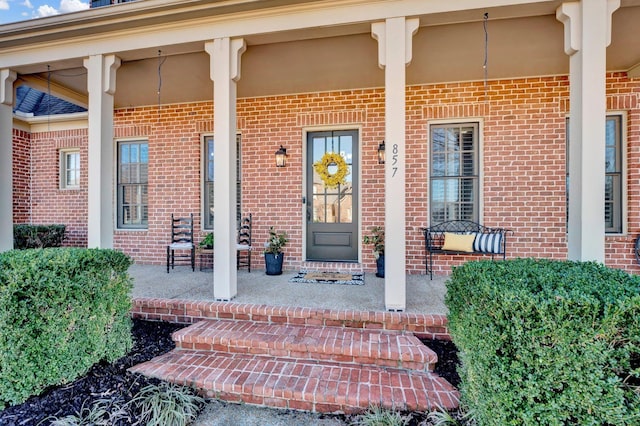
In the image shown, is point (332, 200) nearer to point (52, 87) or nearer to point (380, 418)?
point (380, 418)

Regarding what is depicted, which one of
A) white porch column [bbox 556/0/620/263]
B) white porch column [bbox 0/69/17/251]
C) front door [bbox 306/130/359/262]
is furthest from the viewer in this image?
front door [bbox 306/130/359/262]

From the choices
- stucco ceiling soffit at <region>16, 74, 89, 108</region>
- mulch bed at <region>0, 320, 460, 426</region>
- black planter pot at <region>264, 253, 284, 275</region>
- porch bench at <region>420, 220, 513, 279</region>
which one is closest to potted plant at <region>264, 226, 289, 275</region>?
black planter pot at <region>264, 253, 284, 275</region>

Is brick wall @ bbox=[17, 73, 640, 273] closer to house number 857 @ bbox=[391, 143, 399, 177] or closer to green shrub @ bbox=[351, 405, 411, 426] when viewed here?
house number 857 @ bbox=[391, 143, 399, 177]

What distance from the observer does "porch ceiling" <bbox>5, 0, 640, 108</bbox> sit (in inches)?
113

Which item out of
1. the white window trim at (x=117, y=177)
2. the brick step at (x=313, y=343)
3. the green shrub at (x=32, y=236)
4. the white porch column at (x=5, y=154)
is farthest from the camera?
the white window trim at (x=117, y=177)

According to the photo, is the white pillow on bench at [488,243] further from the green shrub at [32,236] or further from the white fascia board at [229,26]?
the green shrub at [32,236]

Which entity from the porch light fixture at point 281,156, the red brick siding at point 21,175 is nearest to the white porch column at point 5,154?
the red brick siding at point 21,175

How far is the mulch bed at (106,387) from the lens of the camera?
1789 millimetres

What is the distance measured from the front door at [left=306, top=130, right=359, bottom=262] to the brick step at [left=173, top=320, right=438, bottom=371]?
2.11 metres

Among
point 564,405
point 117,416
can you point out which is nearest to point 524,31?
point 564,405

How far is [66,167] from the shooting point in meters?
6.00

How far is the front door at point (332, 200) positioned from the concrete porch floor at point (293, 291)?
24.0 inches

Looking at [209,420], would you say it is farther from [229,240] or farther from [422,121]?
[422,121]

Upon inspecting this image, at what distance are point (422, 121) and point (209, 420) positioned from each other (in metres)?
4.19
